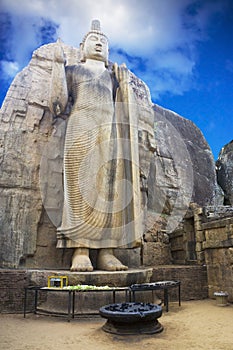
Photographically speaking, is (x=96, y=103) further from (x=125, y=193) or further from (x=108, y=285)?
(x=108, y=285)

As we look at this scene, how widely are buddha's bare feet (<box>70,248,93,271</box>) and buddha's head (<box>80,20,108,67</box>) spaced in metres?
4.26

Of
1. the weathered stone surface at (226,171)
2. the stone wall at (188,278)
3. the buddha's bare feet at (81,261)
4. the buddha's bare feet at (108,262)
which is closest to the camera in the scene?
the buddha's bare feet at (81,261)

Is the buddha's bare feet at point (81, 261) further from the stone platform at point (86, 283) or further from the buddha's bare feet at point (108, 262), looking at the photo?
the buddha's bare feet at point (108, 262)

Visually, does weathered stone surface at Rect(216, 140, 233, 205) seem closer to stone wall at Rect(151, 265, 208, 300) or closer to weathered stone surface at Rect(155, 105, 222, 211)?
weathered stone surface at Rect(155, 105, 222, 211)

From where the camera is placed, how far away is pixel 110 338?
3693mm

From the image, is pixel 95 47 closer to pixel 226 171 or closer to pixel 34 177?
pixel 34 177

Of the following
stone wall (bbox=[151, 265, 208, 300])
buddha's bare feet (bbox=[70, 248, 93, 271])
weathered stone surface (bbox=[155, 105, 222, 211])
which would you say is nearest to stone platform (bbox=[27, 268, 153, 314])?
buddha's bare feet (bbox=[70, 248, 93, 271])

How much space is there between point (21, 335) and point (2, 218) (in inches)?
129

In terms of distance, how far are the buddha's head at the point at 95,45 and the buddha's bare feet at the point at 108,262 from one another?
4.27m

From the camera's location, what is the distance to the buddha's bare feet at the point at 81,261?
547cm

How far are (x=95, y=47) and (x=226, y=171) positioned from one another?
7225 millimetres

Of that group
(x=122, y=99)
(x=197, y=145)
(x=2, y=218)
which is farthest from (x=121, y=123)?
(x=197, y=145)

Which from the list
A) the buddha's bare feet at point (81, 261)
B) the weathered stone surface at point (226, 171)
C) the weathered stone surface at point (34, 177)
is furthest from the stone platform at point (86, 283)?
the weathered stone surface at point (226, 171)

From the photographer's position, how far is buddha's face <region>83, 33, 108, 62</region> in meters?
7.32
